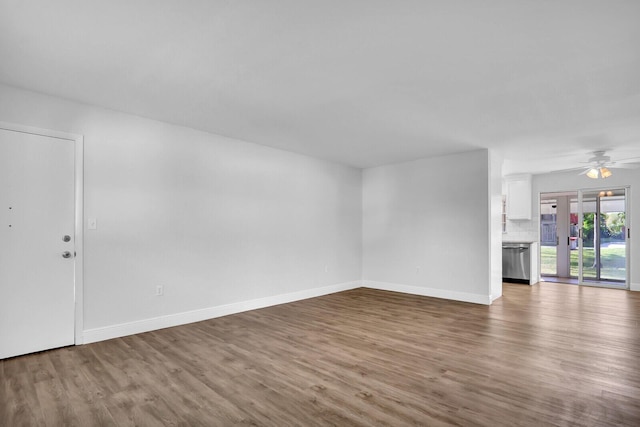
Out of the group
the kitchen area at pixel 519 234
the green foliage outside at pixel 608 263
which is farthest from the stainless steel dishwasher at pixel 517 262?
the green foliage outside at pixel 608 263

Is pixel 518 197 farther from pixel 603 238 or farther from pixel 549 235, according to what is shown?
pixel 603 238

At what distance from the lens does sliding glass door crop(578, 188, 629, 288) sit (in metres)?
7.08

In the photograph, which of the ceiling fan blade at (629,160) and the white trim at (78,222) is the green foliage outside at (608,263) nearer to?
the ceiling fan blade at (629,160)

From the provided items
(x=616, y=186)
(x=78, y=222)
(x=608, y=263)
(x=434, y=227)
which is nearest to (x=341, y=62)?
(x=78, y=222)

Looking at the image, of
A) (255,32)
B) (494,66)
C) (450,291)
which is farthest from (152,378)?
(450,291)

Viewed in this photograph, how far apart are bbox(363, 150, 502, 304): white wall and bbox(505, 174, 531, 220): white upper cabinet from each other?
8.37 feet

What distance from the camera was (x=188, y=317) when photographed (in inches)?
172

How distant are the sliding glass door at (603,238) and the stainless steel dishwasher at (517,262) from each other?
1.18 m

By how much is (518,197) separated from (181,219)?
7.74 metres

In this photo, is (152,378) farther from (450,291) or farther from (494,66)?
(450,291)

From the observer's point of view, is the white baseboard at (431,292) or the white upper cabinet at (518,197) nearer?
the white baseboard at (431,292)

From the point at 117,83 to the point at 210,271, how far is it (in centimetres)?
256

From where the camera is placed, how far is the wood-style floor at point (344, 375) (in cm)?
221

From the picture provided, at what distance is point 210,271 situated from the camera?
15.2 feet
